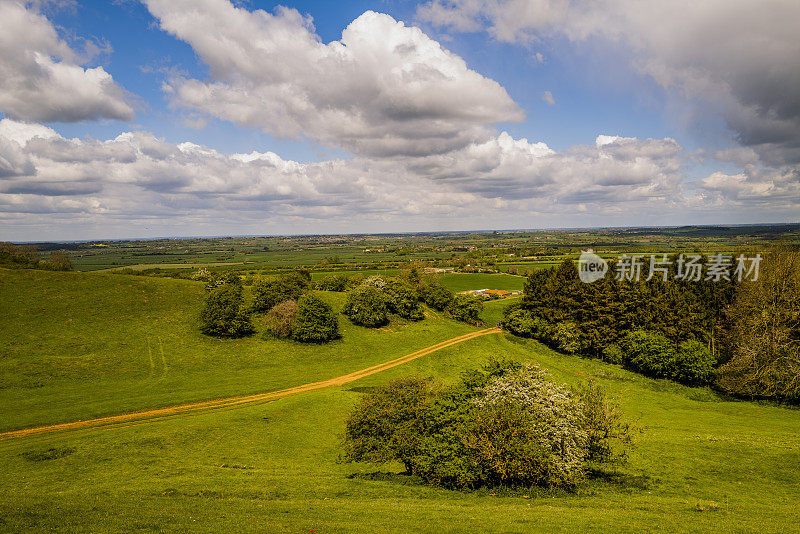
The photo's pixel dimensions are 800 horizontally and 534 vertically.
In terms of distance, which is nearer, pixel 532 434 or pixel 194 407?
pixel 532 434

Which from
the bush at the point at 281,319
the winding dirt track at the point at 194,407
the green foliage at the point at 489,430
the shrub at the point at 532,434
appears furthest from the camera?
the bush at the point at 281,319

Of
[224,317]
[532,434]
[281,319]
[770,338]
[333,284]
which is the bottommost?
[281,319]

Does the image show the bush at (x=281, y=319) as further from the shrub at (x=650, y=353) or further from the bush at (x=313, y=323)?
the shrub at (x=650, y=353)

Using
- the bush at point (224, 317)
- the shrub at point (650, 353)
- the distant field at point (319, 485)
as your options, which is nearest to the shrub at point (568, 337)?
the shrub at point (650, 353)

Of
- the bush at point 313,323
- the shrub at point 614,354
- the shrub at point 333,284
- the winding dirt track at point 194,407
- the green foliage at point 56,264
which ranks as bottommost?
the shrub at point 614,354

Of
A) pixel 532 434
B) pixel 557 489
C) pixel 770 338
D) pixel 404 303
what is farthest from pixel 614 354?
pixel 532 434

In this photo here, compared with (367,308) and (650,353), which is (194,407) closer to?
(367,308)

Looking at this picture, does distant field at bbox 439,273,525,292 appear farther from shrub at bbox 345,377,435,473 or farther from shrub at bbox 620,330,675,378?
shrub at bbox 345,377,435,473
